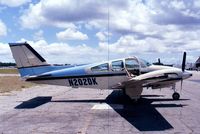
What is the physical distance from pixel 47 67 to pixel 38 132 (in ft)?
28.4


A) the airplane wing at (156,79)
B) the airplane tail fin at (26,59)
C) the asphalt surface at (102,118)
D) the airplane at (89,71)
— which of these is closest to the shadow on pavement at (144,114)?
the asphalt surface at (102,118)

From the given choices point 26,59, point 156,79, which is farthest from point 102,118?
point 26,59

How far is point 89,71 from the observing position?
57.9 ft

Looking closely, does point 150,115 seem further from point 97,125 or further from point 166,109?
point 97,125

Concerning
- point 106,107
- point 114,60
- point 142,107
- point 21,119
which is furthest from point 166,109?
point 21,119

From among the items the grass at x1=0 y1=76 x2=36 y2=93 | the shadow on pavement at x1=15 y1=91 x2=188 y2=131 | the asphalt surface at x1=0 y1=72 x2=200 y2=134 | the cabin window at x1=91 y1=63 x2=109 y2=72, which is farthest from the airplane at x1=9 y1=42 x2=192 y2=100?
the grass at x1=0 y1=76 x2=36 y2=93

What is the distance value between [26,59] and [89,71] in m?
3.40

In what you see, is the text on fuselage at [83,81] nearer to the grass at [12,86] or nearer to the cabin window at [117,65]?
the cabin window at [117,65]

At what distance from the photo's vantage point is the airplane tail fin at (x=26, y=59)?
1783cm

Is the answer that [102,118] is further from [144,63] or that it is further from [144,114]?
[144,63]

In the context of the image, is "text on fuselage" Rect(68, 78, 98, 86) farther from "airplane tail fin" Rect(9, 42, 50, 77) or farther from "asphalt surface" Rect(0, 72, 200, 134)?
"airplane tail fin" Rect(9, 42, 50, 77)

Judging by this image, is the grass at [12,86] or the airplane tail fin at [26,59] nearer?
the airplane tail fin at [26,59]

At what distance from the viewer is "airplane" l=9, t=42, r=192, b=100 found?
17.4 m

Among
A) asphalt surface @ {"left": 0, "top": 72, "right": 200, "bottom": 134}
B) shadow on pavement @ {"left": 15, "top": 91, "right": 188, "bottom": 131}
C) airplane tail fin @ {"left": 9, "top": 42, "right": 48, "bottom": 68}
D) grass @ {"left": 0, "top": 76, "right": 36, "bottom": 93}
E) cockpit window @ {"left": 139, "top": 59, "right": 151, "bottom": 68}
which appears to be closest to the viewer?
asphalt surface @ {"left": 0, "top": 72, "right": 200, "bottom": 134}
